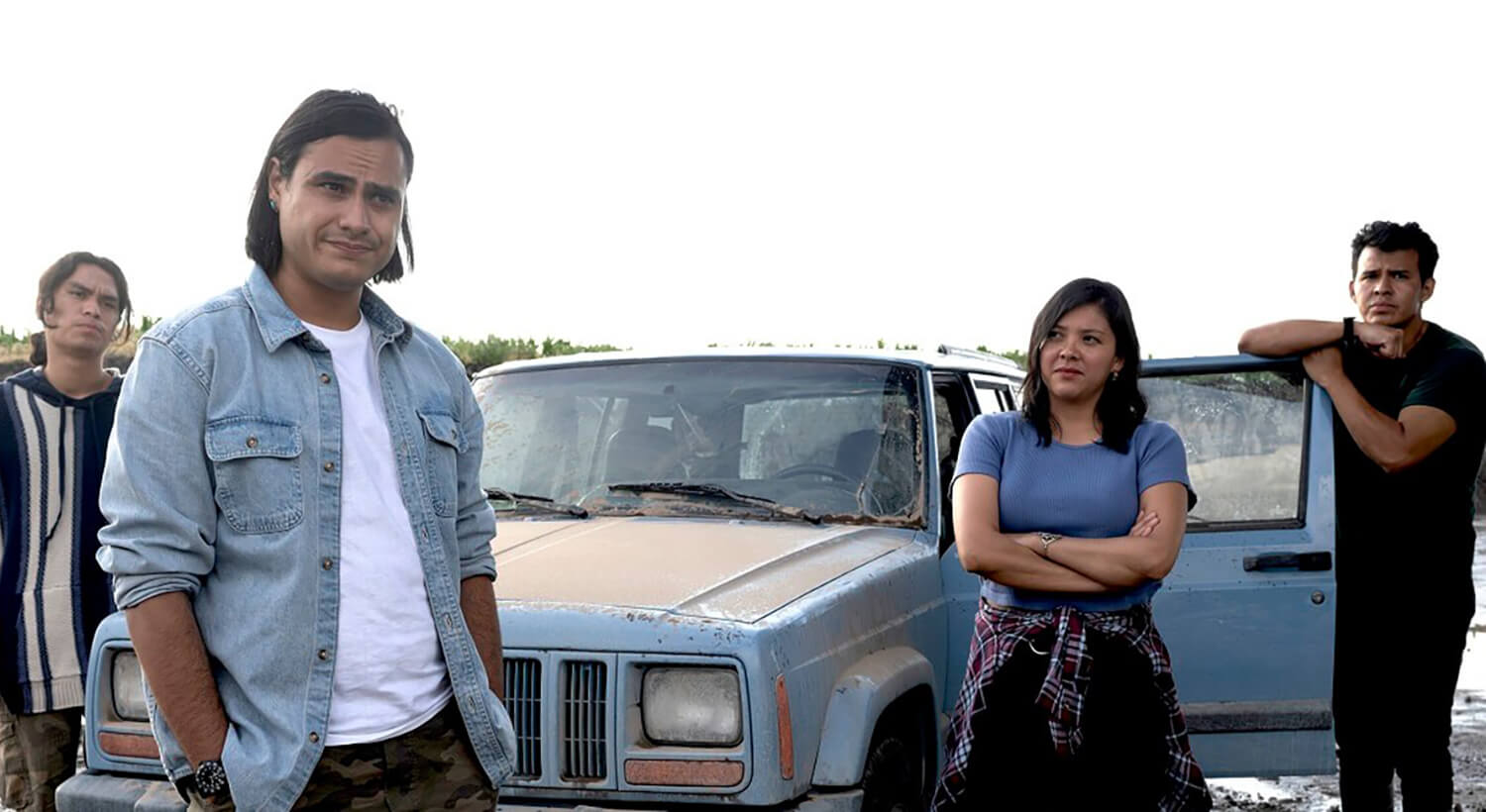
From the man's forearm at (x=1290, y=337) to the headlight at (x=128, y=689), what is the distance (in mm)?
3500

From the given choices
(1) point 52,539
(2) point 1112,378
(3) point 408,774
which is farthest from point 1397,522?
(1) point 52,539

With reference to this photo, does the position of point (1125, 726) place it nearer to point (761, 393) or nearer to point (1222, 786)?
point (761, 393)

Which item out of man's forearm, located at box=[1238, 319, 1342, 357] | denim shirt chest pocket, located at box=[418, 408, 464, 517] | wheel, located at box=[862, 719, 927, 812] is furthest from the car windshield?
denim shirt chest pocket, located at box=[418, 408, 464, 517]

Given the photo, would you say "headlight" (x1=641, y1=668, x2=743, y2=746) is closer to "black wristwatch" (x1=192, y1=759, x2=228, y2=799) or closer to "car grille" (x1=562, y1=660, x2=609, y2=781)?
"car grille" (x1=562, y1=660, x2=609, y2=781)

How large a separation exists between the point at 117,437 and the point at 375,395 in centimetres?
42

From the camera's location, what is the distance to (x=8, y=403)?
13.5 feet

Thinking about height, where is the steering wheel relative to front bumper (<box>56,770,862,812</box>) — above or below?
above

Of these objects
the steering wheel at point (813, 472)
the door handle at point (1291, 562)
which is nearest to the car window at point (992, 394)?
the steering wheel at point (813, 472)

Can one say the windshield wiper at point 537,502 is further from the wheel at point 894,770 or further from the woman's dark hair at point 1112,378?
the woman's dark hair at point 1112,378

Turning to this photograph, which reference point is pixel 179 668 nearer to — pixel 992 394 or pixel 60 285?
pixel 60 285

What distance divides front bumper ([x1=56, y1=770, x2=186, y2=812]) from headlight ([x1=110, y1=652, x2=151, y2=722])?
0.17m

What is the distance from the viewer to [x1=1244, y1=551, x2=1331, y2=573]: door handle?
452 cm

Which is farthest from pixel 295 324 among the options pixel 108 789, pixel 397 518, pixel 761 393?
pixel 761 393

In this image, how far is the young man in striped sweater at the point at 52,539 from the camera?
4.04 metres
